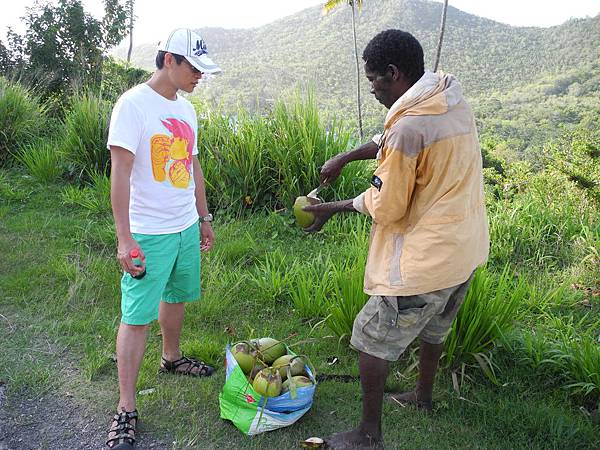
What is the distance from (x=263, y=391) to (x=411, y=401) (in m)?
0.84

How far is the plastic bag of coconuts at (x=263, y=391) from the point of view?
2.60 meters

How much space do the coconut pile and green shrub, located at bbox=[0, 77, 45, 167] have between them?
21.1ft

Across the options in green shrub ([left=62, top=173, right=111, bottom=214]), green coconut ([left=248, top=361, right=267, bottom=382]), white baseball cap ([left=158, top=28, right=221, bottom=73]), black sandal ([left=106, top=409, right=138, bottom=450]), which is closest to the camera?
white baseball cap ([left=158, top=28, right=221, bottom=73])

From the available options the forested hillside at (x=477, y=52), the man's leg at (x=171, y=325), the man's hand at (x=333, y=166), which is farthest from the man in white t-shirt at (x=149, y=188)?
the forested hillside at (x=477, y=52)

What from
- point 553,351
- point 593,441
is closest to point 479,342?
point 553,351

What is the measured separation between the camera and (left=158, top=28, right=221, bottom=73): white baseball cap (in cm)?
246

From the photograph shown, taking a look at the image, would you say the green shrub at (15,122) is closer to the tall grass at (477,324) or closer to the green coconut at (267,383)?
the green coconut at (267,383)

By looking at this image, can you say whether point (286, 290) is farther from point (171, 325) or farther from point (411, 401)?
point (411, 401)

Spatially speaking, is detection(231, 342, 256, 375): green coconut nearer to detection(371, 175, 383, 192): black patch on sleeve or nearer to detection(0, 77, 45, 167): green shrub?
detection(371, 175, 383, 192): black patch on sleeve

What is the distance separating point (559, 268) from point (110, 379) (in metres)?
3.69

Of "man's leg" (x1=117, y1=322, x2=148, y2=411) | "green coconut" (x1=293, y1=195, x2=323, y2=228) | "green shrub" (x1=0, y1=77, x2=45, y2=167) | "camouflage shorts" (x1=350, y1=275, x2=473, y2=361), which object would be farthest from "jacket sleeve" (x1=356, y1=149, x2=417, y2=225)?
"green shrub" (x1=0, y1=77, x2=45, y2=167)

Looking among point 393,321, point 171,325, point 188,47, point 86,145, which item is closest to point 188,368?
point 171,325

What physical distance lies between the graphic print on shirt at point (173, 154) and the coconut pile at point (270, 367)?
0.90m

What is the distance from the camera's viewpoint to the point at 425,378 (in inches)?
110
